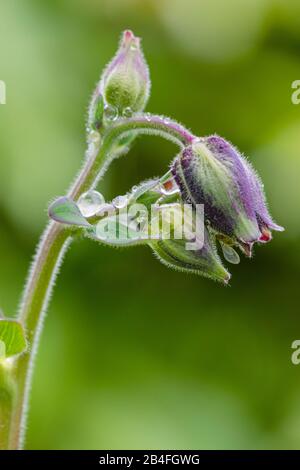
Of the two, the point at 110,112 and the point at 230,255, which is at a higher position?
the point at 110,112

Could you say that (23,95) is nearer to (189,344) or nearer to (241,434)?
(189,344)

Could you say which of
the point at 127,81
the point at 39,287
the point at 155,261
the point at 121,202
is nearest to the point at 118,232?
the point at 121,202

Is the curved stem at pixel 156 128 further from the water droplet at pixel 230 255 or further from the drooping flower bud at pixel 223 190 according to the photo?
the water droplet at pixel 230 255

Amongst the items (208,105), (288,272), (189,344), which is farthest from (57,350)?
(208,105)

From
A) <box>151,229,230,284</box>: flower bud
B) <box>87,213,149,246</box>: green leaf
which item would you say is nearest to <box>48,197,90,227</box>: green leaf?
<box>87,213,149,246</box>: green leaf

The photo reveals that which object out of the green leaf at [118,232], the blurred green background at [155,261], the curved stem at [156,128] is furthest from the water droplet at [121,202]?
the blurred green background at [155,261]

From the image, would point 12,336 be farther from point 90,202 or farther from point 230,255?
point 230,255

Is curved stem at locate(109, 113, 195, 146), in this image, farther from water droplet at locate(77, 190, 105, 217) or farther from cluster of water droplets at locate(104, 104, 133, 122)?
water droplet at locate(77, 190, 105, 217)
